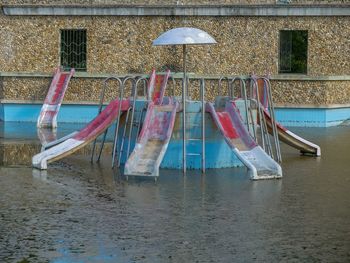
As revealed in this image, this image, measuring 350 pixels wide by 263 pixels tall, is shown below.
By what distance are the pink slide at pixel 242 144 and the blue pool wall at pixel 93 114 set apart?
1043 cm

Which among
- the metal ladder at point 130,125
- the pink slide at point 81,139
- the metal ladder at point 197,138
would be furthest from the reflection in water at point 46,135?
the metal ladder at point 197,138

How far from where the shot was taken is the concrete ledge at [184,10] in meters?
27.6

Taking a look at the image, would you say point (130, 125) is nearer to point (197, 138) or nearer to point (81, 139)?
point (81, 139)

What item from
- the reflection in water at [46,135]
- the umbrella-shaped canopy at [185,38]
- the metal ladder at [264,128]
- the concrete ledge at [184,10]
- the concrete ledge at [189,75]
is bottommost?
the reflection in water at [46,135]

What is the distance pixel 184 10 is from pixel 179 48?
114 centimetres

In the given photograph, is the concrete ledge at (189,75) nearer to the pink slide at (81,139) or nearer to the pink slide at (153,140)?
the pink slide at (81,139)

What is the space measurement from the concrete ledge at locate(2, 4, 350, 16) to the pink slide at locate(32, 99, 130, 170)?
1151 cm

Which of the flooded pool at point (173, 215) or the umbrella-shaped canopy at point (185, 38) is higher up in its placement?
the umbrella-shaped canopy at point (185, 38)

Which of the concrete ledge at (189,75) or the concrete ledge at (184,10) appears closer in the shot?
the concrete ledge at (189,75)

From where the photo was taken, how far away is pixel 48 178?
605 inches

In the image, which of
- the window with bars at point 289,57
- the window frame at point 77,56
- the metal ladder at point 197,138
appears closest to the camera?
the metal ladder at point 197,138

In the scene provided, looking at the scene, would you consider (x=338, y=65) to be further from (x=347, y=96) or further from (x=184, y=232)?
(x=184, y=232)

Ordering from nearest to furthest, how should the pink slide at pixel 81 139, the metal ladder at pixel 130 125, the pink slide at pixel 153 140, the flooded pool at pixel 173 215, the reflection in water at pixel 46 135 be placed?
the flooded pool at pixel 173 215
the pink slide at pixel 153 140
the pink slide at pixel 81 139
the metal ladder at pixel 130 125
the reflection in water at pixel 46 135

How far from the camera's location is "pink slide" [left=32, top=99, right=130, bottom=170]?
54.4ft
